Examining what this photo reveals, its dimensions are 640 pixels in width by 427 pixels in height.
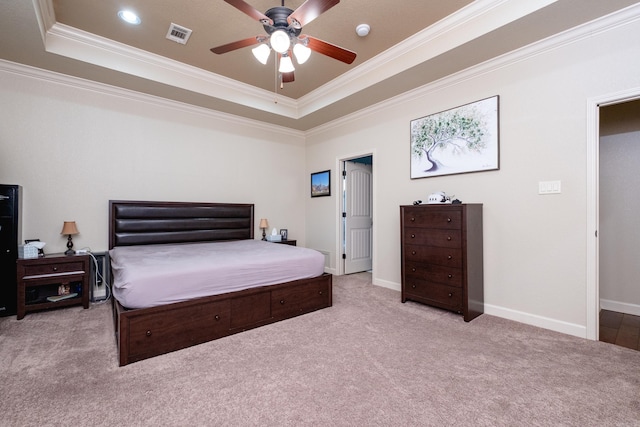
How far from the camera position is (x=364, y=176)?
5699 mm

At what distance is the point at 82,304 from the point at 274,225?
121 inches

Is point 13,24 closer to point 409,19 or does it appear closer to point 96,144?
point 96,144

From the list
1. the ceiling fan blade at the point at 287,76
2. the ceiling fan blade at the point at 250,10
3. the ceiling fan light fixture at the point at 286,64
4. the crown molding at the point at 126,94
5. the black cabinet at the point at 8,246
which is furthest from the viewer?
the crown molding at the point at 126,94

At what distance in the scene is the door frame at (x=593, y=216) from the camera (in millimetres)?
2594

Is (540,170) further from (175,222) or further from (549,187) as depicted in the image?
(175,222)

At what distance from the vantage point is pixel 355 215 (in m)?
5.53

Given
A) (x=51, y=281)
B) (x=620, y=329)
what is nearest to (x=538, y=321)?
(x=620, y=329)

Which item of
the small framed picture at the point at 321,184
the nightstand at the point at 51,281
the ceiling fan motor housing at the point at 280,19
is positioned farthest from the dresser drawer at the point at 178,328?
the small framed picture at the point at 321,184

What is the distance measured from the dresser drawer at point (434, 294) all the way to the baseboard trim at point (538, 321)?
1.53 ft

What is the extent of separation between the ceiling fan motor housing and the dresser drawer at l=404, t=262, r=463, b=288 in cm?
283

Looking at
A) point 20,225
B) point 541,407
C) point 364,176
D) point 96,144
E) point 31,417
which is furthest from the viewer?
point 364,176

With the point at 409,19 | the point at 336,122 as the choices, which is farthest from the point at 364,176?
the point at 409,19

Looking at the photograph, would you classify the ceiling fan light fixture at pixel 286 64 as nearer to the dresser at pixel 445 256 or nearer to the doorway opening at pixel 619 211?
the dresser at pixel 445 256

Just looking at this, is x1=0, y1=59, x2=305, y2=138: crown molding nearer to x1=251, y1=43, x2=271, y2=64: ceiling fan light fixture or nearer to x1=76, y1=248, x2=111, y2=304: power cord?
x1=76, y1=248, x2=111, y2=304: power cord
